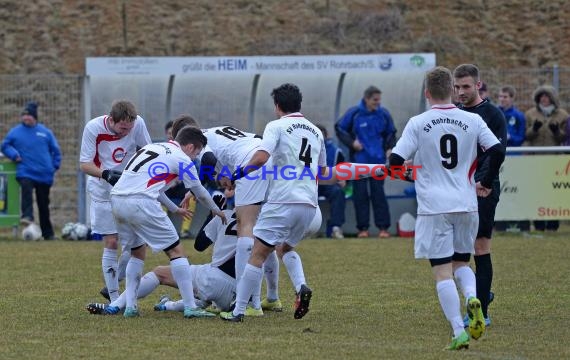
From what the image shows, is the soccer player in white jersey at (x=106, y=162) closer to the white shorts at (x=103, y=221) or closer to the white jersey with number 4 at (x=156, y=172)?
the white shorts at (x=103, y=221)

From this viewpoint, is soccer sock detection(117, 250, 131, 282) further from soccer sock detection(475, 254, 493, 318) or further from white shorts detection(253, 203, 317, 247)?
soccer sock detection(475, 254, 493, 318)

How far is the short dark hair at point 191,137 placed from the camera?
31.0 feet

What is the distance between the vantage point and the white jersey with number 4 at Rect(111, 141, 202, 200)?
927cm

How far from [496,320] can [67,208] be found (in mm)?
13953

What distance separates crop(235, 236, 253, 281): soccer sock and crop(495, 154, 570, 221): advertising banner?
358 inches

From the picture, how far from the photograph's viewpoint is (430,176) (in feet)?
26.1

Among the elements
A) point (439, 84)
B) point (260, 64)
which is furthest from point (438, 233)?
point (260, 64)

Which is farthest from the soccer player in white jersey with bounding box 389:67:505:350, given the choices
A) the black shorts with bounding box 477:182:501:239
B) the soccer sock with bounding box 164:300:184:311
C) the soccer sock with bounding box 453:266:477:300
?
the soccer sock with bounding box 164:300:184:311

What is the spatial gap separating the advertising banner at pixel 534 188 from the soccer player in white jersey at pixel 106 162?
8928mm

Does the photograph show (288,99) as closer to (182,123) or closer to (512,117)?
(182,123)

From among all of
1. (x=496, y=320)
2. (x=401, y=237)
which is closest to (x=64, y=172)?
(x=401, y=237)

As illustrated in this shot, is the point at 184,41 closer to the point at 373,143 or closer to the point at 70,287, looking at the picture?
the point at 373,143

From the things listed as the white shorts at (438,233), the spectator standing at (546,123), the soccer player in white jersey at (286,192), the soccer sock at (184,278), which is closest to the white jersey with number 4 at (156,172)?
the soccer player in white jersey at (286,192)

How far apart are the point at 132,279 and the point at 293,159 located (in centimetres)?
165
